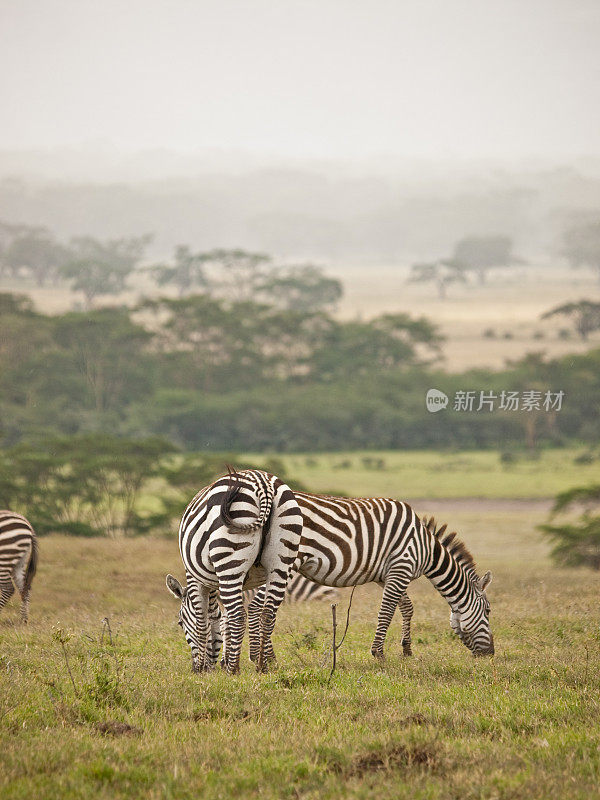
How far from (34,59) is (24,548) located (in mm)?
128965

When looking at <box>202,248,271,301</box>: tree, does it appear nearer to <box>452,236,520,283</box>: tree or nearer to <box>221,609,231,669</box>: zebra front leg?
<box>452,236,520,283</box>: tree

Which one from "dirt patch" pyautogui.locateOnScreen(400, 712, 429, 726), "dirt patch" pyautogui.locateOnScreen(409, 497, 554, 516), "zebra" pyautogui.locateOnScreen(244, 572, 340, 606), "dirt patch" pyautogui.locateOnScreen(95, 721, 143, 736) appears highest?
"dirt patch" pyautogui.locateOnScreen(400, 712, 429, 726)

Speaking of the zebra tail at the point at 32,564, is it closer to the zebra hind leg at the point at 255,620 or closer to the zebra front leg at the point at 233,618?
the zebra hind leg at the point at 255,620

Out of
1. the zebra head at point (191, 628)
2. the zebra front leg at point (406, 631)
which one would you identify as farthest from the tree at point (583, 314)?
the zebra head at point (191, 628)

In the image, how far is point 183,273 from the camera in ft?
290

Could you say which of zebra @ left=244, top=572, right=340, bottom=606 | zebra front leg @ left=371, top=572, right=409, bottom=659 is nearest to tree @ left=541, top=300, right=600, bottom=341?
zebra @ left=244, top=572, right=340, bottom=606

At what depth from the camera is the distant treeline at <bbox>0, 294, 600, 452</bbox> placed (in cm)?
5262

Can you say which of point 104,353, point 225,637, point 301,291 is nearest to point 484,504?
point 104,353

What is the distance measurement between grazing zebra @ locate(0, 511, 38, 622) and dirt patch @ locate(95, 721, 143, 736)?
698cm

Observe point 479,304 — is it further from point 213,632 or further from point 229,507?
point 229,507

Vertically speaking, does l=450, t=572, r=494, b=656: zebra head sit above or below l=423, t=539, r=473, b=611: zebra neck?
below

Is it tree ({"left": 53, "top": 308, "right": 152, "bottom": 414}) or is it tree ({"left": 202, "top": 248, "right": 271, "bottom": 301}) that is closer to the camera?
tree ({"left": 53, "top": 308, "right": 152, "bottom": 414})

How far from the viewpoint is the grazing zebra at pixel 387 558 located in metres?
8.98

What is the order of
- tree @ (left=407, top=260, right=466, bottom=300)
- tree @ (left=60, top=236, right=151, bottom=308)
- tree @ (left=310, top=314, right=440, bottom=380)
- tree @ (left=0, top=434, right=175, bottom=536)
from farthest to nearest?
tree @ (left=407, top=260, right=466, bottom=300) → tree @ (left=60, top=236, right=151, bottom=308) → tree @ (left=310, top=314, right=440, bottom=380) → tree @ (left=0, top=434, right=175, bottom=536)
